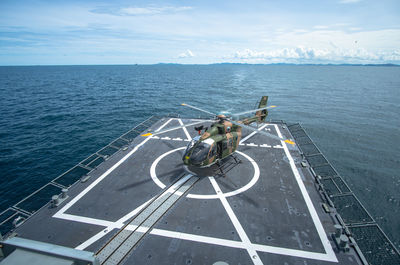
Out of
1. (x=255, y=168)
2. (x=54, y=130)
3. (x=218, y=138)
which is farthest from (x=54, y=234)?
(x=54, y=130)

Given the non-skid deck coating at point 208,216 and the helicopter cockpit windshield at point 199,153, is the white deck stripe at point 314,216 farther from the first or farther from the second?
the helicopter cockpit windshield at point 199,153

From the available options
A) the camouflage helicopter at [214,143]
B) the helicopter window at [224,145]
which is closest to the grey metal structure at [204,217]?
the camouflage helicopter at [214,143]

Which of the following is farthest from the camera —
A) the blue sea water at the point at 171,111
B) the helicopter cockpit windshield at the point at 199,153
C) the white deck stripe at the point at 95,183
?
the blue sea water at the point at 171,111

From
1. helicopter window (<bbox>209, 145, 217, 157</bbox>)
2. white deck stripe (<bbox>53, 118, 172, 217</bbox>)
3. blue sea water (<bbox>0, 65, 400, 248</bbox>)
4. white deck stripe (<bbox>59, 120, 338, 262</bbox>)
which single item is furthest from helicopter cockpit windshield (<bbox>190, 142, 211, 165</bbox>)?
blue sea water (<bbox>0, 65, 400, 248</bbox>)

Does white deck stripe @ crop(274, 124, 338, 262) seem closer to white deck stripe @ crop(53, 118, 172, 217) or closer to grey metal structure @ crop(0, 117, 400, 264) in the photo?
grey metal structure @ crop(0, 117, 400, 264)

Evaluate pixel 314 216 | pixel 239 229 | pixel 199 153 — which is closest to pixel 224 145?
pixel 199 153

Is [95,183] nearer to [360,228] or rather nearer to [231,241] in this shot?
[231,241]

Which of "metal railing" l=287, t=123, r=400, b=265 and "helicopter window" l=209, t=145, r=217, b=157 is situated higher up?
"helicopter window" l=209, t=145, r=217, b=157
